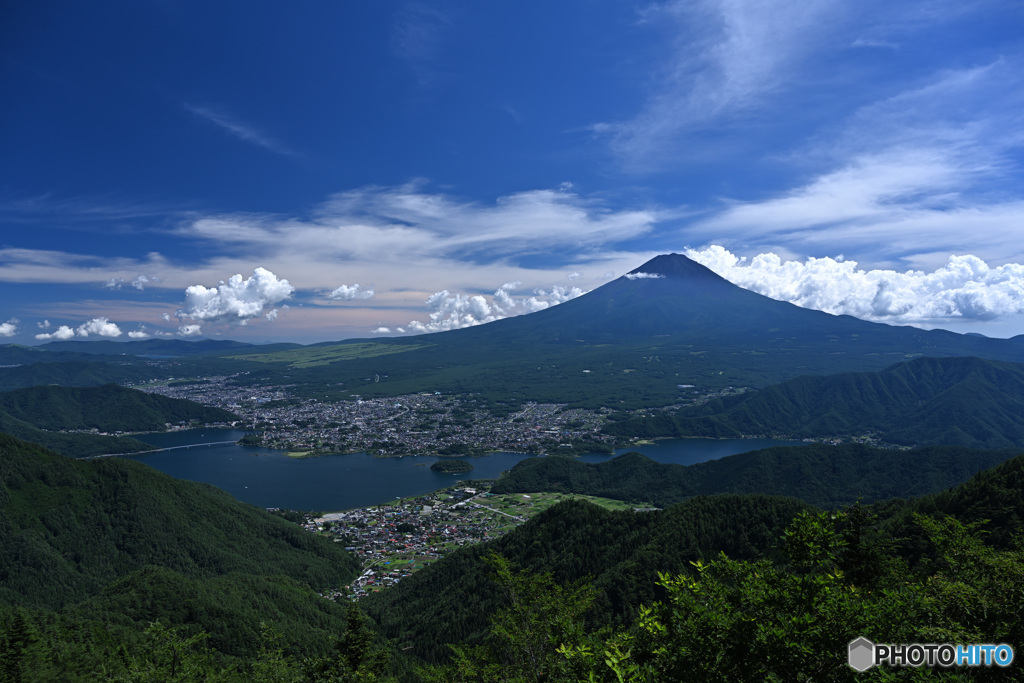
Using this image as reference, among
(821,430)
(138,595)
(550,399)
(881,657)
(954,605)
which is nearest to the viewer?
(881,657)

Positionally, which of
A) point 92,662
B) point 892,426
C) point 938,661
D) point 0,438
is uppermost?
point 938,661

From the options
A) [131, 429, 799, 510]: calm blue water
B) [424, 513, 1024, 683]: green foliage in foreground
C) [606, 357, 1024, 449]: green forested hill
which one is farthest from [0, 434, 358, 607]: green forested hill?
[606, 357, 1024, 449]: green forested hill

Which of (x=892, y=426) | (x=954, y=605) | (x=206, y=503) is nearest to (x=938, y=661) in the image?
(x=954, y=605)

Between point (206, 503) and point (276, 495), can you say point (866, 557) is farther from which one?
point (276, 495)

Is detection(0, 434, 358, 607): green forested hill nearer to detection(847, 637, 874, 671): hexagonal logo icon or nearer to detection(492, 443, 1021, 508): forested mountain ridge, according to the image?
detection(492, 443, 1021, 508): forested mountain ridge

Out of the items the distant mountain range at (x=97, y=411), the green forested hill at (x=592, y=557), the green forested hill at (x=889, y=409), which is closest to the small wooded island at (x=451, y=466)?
the green forested hill at (x=592, y=557)
